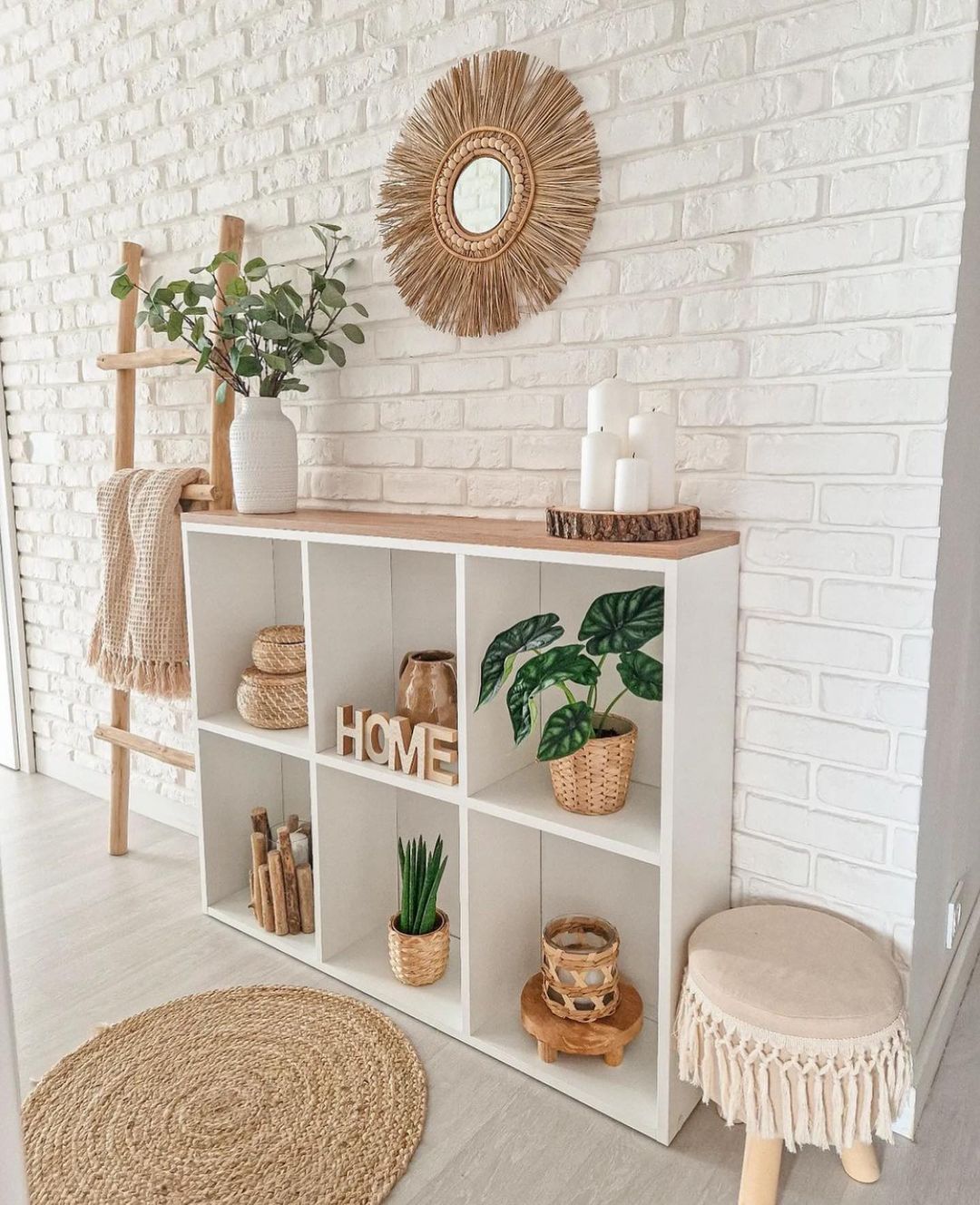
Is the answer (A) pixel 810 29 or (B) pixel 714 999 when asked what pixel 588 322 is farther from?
(B) pixel 714 999

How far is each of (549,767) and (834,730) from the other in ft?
1.49

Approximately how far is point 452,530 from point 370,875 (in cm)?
84

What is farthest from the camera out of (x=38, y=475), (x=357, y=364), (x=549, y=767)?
(x=38, y=475)

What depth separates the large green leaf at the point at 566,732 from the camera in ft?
4.63

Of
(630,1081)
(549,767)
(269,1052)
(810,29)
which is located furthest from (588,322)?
(269,1052)

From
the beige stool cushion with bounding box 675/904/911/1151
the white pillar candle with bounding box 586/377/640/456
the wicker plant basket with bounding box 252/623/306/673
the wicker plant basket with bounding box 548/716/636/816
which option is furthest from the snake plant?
the white pillar candle with bounding box 586/377/640/456

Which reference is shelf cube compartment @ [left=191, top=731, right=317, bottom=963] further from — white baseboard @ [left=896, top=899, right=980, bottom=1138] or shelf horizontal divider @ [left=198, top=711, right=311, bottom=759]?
white baseboard @ [left=896, top=899, right=980, bottom=1138]

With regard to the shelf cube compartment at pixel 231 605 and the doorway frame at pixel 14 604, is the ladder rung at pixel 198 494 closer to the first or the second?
the shelf cube compartment at pixel 231 605

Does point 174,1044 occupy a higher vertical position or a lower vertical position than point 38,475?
lower

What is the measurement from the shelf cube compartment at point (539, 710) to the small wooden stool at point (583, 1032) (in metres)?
0.35

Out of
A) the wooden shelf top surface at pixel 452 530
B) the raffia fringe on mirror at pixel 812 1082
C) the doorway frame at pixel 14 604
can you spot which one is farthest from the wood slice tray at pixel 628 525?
the doorway frame at pixel 14 604

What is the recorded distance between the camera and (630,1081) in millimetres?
1534

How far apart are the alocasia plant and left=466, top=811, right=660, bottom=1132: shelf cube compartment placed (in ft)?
0.87

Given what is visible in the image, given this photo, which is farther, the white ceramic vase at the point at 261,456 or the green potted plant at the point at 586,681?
the white ceramic vase at the point at 261,456
